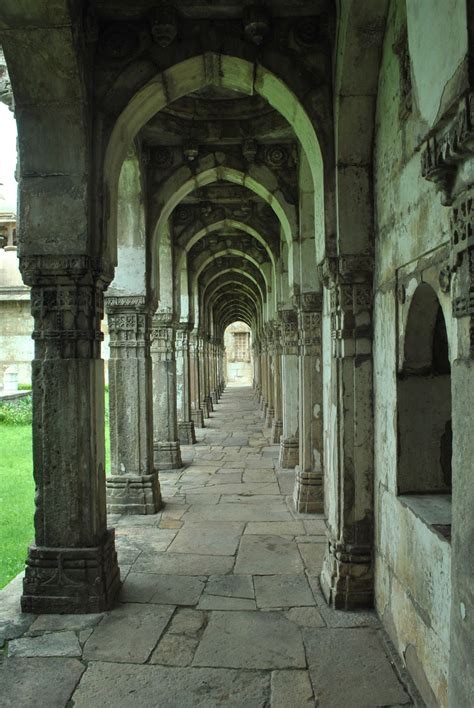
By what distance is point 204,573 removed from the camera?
5.11 meters

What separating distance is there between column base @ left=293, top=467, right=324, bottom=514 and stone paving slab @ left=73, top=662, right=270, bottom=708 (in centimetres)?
367

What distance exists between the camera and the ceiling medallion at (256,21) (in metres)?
4.40

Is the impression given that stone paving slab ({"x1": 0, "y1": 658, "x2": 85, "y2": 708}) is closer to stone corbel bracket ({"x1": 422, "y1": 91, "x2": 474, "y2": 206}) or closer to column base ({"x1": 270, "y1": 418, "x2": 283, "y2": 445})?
stone corbel bracket ({"x1": 422, "y1": 91, "x2": 474, "y2": 206})

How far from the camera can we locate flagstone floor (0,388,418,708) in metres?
3.22

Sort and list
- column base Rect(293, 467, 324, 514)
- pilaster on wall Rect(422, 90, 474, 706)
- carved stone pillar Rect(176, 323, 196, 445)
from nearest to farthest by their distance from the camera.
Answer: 1. pilaster on wall Rect(422, 90, 474, 706)
2. column base Rect(293, 467, 324, 514)
3. carved stone pillar Rect(176, 323, 196, 445)

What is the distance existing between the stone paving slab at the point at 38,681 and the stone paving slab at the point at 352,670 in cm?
145

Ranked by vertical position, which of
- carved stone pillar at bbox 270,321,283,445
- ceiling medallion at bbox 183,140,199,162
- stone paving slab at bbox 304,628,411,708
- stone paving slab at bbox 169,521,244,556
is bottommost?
stone paving slab at bbox 169,521,244,556

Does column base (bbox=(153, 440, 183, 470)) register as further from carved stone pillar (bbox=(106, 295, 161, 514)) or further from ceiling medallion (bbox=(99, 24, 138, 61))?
ceiling medallion (bbox=(99, 24, 138, 61))

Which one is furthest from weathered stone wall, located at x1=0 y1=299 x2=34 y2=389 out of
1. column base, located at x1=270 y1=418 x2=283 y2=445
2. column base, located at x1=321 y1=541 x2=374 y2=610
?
column base, located at x1=321 y1=541 x2=374 y2=610

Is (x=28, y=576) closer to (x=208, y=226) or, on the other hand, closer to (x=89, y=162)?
(x=89, y=162)

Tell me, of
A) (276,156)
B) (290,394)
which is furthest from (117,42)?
(290,394)

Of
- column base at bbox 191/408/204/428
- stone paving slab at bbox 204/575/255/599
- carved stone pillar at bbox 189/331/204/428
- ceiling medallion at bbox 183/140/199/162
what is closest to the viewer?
stone paving slab at bbox 204/575/255/599

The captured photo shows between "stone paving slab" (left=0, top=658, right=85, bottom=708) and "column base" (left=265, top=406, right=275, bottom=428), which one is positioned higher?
"column base" (left=265, top=406, right=275, bottom=428)

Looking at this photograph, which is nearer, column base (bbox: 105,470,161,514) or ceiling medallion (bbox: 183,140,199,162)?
column base (bbox: 105,470,161,514)
